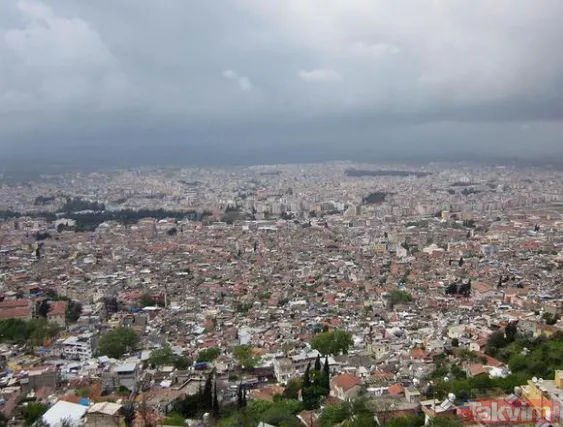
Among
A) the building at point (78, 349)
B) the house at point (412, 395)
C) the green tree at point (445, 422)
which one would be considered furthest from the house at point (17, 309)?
the green tree at point (445, 422)

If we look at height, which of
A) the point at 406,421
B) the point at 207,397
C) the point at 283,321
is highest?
the point at 406,421

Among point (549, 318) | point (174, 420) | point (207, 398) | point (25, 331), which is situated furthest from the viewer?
point (25, 331)

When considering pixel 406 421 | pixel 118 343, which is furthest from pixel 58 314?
pixel 406 421

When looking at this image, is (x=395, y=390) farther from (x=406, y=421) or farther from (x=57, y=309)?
(x=57, y=309)

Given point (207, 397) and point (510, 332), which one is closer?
point (207, 397)

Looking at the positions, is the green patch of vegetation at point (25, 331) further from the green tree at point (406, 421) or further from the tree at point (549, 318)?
the tree at point (549, 318)

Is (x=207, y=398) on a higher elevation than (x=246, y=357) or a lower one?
higher
